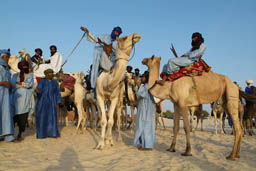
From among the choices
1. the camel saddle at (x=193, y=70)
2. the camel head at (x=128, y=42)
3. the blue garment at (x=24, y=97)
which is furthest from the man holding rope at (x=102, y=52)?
the blue garment at (x=24, y=97)

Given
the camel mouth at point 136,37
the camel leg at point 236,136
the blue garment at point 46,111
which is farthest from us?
the blue garment at point 46,111

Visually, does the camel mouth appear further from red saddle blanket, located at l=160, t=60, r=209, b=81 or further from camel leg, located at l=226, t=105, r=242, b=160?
camel leg, located at l=226, t=105, r=242, b=160

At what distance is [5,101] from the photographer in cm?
679

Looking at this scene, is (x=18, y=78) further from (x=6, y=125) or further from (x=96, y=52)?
(x=96, y=52)

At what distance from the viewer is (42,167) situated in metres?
4.02

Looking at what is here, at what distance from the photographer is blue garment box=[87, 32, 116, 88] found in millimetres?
7059

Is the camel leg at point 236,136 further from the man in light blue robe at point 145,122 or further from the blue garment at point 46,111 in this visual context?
the blue garment at point 46,111

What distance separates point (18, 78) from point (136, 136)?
4.37 metres

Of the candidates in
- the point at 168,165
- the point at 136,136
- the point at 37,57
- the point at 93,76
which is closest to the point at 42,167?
the point at 168,165

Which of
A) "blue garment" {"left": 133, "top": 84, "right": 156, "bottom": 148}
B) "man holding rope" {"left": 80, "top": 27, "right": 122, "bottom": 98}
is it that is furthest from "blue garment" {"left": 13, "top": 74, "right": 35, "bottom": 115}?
"blue garment" {"left": 133, "top": 84, "right": 156, "bottom": 148}

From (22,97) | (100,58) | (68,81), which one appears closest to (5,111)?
(22,97)

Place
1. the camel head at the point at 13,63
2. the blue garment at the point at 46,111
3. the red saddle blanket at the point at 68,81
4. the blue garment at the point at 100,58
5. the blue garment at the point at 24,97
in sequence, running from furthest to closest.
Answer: the red saddle blanket at the point at 68,81 < the camel head at the point at 13,63 < the blue garment at the point at 46,111 < the blue garment at the point at 24,97 < the blue garment at the point at 100,58

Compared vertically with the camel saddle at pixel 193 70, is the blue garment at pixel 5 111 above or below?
below

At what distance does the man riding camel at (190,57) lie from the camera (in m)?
6.30
